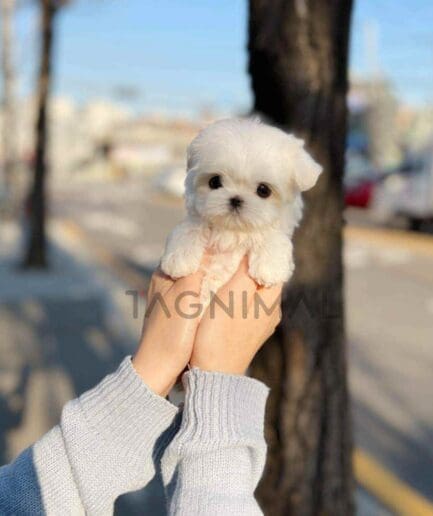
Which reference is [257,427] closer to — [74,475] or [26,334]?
[74,475]

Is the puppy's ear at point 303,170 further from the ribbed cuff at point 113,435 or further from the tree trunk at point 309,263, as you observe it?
the tree trunk at point 309,263

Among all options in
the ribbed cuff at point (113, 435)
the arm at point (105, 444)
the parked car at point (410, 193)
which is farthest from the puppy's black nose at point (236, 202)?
the parked car at point (410, 193)

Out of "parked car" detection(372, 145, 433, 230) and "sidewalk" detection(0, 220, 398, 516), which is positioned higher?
"sidewalk" detection(0, 220, 398, 516)

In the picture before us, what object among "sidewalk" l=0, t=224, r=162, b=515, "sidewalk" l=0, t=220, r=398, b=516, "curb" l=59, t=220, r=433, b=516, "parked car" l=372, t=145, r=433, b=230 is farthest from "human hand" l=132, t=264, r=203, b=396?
"parked car" l=372, t=145, r=433, b=230

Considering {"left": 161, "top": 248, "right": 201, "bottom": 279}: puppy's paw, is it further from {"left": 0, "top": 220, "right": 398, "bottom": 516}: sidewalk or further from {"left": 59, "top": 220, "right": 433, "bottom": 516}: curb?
{"left": 0, "top": 220, "right": 398, "bottom": 516}: sidewalk

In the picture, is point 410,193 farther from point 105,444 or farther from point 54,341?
point 105,444

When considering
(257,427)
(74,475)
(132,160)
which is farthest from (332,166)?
(132,160)
